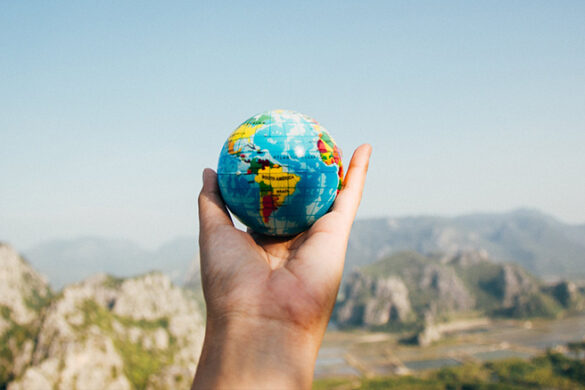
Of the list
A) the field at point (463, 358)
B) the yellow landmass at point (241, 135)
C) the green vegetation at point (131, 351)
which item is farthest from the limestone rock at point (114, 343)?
the yellow landmass at point (241, 135)

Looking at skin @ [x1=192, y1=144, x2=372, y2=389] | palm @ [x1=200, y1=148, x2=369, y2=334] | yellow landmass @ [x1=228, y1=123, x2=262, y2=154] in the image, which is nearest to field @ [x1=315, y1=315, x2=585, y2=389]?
yellow landmass @ [x1=228, y1=123, x2=262, y2=154]

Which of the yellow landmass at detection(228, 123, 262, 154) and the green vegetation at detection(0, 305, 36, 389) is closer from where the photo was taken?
the yellow landmass at detection(228, 123, 262, 154)

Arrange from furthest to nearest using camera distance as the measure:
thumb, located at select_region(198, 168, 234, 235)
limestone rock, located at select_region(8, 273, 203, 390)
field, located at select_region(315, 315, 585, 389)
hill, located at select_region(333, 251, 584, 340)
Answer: hill, located at select_region(333, 251, 584, 340)
field, located at select_region(315, 315, 585, 389)
limestone rock, located at select_region(8, 273, 203, 390)
thumb, located at select_region(198, 168, 234, 235)

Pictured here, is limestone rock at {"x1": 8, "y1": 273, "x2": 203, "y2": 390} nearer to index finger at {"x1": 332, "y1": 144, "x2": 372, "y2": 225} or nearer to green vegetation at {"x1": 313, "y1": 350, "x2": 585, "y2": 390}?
green vegetation at {"x1": 313, "y1": 350, "x2": 585, "y2": 390}

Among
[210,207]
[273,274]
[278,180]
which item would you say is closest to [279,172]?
[278,180]

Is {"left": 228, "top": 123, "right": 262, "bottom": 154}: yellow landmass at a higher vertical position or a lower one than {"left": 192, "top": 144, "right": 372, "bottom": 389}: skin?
higher

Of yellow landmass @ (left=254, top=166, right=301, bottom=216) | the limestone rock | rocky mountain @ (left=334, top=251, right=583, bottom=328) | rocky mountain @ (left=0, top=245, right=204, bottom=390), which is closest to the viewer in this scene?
yellow landmass @ (left=254, top=166, right=301, bottom=216)
